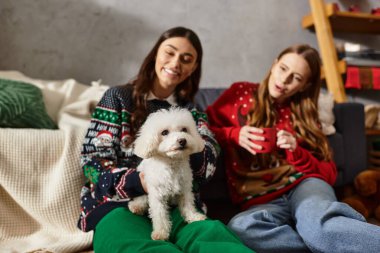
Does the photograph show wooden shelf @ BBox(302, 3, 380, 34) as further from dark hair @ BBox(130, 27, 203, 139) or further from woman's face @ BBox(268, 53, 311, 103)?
dark hair @ BBox(130, 27, 203, 139)

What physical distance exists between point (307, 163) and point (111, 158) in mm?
712

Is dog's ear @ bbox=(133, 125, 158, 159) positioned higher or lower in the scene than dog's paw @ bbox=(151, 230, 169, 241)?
higher

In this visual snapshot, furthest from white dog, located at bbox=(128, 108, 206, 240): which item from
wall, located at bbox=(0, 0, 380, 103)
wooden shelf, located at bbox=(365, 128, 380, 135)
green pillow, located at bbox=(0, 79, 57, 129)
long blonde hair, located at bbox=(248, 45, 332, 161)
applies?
wooden shelf, located at bbox=(365, 128, 380, 135)

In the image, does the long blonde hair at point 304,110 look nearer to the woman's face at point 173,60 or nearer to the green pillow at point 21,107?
the woman's face at point 173,60

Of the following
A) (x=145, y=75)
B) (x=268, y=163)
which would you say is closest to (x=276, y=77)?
(x=268, y=163)

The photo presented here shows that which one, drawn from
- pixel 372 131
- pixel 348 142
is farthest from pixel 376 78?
pixel 348 142

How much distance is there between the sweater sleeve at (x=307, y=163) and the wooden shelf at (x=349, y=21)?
1.38 meters

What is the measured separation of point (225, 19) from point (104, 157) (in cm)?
157

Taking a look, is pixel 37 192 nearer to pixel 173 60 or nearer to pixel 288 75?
pixel 173 60

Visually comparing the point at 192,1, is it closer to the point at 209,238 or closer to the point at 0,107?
the point at 0,107

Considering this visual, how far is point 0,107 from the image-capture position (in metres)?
1.23

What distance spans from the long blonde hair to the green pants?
0.54 meters

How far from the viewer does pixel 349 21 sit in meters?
2.45

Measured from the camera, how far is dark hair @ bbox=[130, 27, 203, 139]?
1046mm
